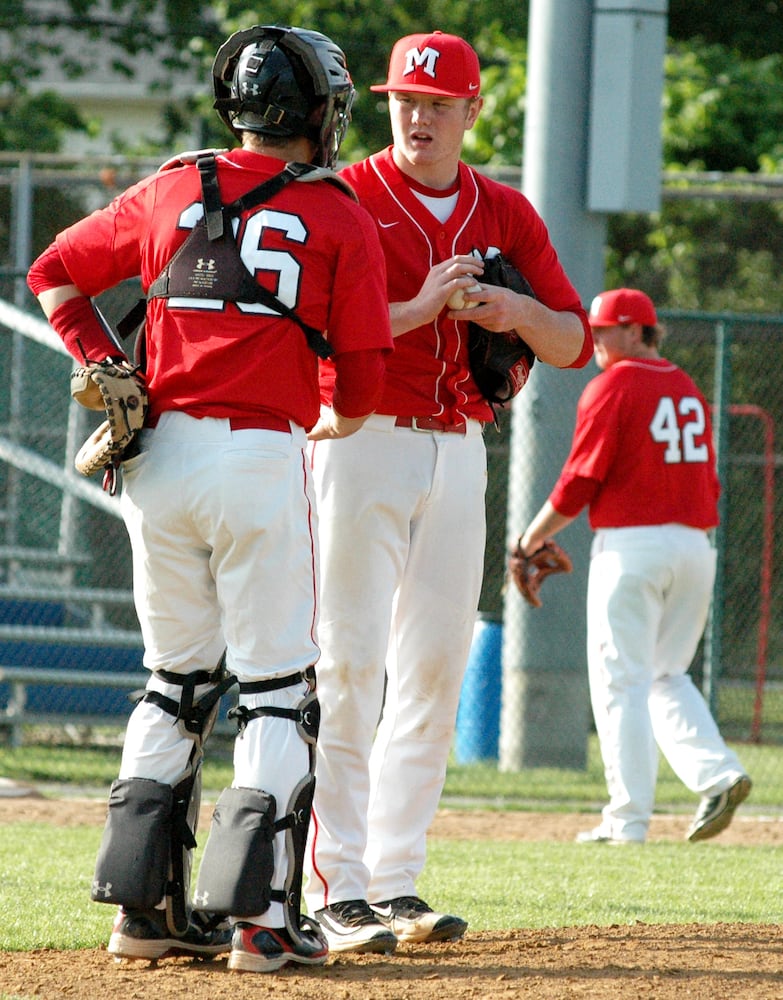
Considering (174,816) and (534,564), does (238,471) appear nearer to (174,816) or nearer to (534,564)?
(174,816)

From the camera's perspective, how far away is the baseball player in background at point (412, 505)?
426 centimetres

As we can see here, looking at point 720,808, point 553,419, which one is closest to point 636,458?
point 720,808

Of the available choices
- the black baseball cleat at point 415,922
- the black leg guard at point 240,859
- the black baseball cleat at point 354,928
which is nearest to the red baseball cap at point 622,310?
the black baseball cleat at point 415,922

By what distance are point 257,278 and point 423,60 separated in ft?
3.29

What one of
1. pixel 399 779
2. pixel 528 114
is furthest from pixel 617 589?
pixel 528 114

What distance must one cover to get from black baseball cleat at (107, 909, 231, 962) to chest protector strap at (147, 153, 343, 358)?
1.56 meters

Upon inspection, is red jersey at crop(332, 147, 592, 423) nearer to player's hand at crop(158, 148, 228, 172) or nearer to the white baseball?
the white baseball

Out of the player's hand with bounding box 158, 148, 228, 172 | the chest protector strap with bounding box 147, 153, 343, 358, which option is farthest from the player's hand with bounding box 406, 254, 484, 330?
the player's hand with bounding box 158, 148, 228, 172

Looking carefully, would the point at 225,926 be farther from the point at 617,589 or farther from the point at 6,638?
the point at 6,638

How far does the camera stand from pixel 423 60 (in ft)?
14.3

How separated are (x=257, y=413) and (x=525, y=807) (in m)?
5.07

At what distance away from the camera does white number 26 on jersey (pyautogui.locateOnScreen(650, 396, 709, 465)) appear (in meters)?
7.04

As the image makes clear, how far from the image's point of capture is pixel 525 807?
27.5ft

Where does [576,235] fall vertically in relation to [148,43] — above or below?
below
